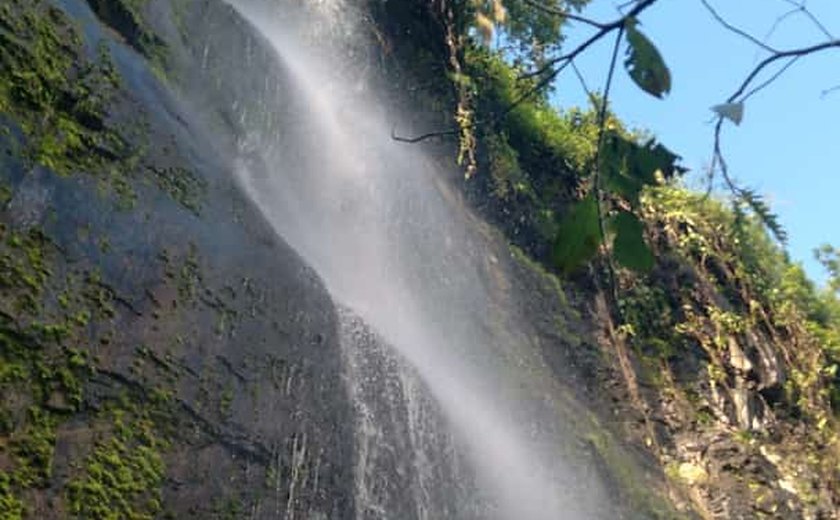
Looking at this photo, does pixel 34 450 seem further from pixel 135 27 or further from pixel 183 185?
pixel 135 27

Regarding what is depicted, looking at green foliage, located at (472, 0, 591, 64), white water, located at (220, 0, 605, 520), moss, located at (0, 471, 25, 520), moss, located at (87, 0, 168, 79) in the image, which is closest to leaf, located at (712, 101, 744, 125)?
moss, located at (0, 471, 25, 520)

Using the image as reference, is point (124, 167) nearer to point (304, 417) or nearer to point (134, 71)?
point (134, 71)

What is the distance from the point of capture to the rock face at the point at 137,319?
3.45 meters

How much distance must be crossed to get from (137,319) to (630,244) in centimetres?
319

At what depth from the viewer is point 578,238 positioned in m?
1.09

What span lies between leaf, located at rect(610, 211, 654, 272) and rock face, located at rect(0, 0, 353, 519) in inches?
108

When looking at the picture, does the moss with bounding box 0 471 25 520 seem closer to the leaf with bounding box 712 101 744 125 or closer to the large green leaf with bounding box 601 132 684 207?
the large green leaf with bounding box 601 132 684 207

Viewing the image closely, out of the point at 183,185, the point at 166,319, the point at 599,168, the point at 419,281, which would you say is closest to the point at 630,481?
the point at 419,281

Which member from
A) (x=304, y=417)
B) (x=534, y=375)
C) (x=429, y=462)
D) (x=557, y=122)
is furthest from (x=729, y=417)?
(x=304, y=417)

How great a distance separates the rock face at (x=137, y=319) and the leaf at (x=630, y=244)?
274 centimetres

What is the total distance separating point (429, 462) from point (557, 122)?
8167mm

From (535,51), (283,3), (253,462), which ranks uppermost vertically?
(535,51)

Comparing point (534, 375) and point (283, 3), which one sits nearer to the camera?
point (534, 375)

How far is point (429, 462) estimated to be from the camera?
556 centimetres
